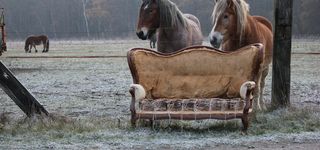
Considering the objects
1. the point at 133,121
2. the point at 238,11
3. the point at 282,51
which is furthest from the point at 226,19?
the point at 133,121

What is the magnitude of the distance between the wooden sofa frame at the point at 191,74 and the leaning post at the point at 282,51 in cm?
95

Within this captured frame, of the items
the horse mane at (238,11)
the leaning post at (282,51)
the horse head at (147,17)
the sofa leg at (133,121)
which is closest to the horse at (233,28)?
the horse mane at (238,11)

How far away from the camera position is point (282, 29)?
739 centimetres

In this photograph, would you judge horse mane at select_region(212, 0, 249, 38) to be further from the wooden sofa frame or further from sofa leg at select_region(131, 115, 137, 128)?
sofa leg at select_region(131, 115, 137, 128)

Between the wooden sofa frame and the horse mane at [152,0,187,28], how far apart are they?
1.57 metres

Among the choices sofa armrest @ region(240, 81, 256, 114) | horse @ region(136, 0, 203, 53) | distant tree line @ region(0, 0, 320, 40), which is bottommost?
sofa armrest @ region(240, 81, 256, 114)

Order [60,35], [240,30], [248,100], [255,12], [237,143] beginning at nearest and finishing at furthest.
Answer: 1. [237,143]
2. [248,100]
3. [240,30]
4. [255,12]
5. [60,35]

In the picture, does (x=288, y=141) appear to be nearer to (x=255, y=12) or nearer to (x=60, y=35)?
(x=255, y=12)

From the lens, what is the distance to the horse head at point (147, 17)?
8195 millimetres

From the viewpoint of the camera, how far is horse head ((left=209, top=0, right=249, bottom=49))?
272 inches

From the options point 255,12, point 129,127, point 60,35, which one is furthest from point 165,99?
point 60,35

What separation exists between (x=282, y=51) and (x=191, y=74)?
5.08 ft

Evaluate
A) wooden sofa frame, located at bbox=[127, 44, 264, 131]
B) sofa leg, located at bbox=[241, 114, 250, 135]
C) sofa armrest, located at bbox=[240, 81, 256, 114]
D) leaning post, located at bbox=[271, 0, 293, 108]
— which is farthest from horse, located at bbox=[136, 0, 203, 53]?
sofa leg, located at bbox=[241, 114, 250, 135]

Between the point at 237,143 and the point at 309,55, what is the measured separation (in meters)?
19.5
